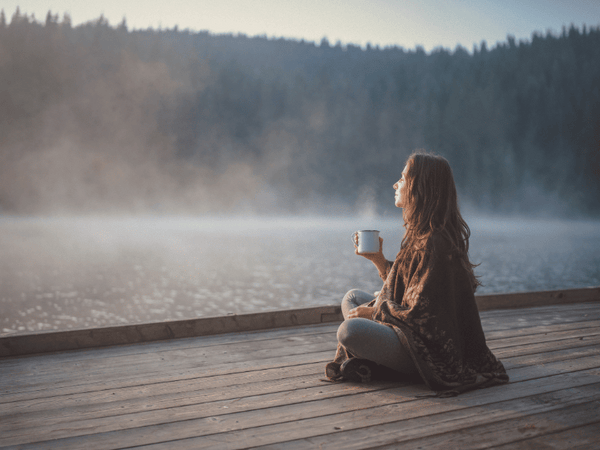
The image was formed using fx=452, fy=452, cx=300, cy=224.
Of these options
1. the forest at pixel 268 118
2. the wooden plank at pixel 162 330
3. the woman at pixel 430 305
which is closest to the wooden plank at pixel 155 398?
the woman at pixel 430 305

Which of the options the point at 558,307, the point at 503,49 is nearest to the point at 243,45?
the point at 503,49

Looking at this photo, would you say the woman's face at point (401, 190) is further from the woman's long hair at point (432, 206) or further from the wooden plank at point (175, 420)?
the wooden plank at point (175, 420)

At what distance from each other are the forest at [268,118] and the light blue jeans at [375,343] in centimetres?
6264

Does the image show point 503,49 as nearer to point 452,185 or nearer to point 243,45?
point 243,45

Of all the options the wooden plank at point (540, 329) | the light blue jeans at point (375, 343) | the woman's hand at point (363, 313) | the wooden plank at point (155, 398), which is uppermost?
the woman's hand at point (363, 313)

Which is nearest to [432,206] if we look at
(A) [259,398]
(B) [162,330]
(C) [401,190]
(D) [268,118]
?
(C) [401,190]

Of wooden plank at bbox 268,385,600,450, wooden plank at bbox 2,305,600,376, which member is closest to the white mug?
wooden plank at bbox 268,385,600,450

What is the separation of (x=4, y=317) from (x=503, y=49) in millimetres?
76450

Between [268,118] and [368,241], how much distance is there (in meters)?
74.8

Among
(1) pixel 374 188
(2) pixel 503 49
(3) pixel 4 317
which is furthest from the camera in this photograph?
(2) pixel 503 49

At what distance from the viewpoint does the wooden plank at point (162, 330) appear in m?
2.51

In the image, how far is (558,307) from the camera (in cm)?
377

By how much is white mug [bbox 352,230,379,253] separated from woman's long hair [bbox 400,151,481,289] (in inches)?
5.2

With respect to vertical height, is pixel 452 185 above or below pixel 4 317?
above
